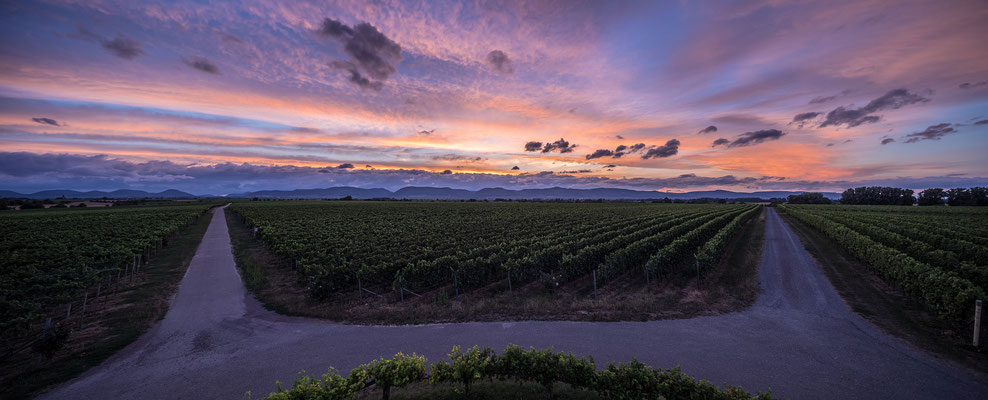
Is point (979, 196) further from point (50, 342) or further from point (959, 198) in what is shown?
point (50, 342)

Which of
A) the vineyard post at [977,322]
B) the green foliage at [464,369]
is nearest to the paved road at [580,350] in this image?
the vineyard post at [977,322]

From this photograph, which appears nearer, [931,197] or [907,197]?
[931,197]

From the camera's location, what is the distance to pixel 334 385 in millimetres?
6242

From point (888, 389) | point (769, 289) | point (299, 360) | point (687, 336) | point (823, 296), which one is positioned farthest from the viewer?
point (769, 289)

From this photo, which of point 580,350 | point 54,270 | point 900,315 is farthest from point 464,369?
point 54,270

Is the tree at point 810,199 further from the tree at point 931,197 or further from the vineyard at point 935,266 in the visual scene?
the vineyard at point 935,266

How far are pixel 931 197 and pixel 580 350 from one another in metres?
193

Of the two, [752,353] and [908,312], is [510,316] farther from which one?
[908,312]

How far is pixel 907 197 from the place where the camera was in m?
132

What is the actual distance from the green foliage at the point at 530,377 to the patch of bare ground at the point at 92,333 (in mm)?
8378

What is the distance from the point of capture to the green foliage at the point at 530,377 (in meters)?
5.94

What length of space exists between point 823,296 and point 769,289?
2.00 m

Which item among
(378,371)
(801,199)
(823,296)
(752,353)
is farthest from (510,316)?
(801,199)

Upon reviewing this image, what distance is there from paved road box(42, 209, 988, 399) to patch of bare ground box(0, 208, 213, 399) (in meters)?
0.63
